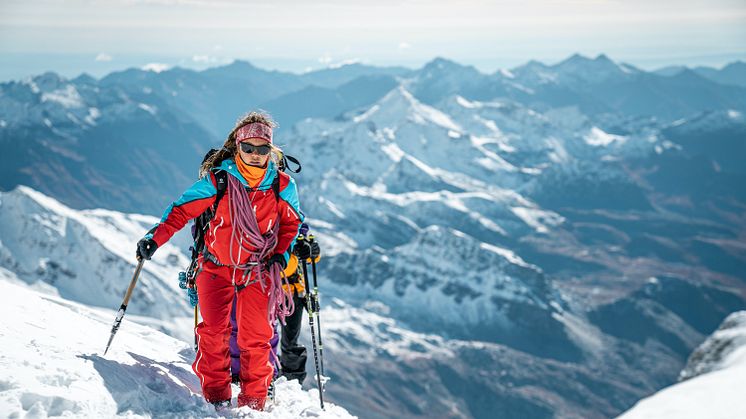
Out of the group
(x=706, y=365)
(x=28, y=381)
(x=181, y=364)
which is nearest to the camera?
(x=28, y=381)

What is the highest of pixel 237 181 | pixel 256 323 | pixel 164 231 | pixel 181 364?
pixel 237 181

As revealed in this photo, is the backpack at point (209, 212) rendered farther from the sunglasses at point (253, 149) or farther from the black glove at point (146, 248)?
the black glove at point (146, 248)

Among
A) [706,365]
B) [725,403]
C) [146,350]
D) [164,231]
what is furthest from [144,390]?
[706,365]

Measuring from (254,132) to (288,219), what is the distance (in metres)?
1.62

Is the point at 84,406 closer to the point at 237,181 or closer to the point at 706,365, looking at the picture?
the point at 237,181

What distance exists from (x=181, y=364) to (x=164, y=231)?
3376 millimetres

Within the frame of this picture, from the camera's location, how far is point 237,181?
10.5 metres

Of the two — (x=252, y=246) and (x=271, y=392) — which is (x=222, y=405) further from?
(x=252, y=246)

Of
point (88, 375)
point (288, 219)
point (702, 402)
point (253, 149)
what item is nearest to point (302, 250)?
point (288, 219)

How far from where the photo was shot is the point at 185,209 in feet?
33.8

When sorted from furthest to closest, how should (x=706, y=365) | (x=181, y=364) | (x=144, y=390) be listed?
(x=706, y=365) → (x=181, y=364) → (x=144, y=390)

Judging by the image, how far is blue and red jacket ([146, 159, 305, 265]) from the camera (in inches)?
404

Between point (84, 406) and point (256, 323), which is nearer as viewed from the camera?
point (84, 406)

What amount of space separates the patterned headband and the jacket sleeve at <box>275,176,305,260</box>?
92 cm
